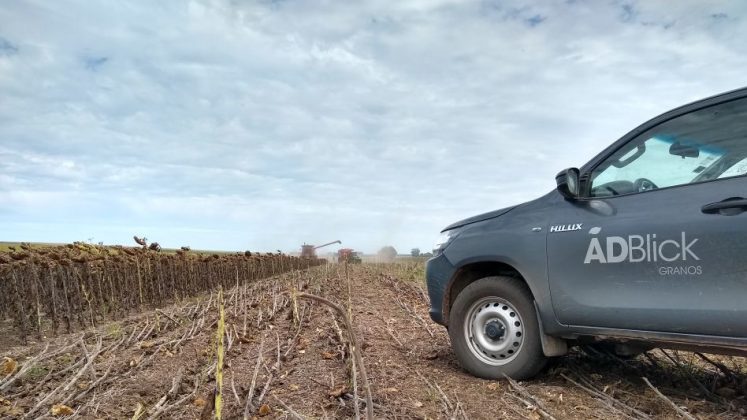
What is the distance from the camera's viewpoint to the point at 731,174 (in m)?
3.84

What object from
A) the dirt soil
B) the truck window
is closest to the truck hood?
the truck window

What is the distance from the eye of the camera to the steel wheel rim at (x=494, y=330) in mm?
→ 4773

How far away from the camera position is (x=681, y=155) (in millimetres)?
4176

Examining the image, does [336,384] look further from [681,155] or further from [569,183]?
[681,155]

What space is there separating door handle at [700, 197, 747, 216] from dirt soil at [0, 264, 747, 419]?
1.28m

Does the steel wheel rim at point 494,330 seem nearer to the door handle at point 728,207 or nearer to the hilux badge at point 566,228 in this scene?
the hilux badge at point 566,228

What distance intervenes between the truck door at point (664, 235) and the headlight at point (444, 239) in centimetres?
111

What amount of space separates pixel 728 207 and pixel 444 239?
2.57m

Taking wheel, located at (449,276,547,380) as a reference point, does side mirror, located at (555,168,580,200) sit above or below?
above

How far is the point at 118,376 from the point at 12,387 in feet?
2.94

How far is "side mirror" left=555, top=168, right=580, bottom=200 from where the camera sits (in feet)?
14.5

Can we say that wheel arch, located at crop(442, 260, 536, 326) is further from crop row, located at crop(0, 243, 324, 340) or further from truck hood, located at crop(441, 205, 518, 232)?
crop row, located at crop(0, 243, 324, 340)

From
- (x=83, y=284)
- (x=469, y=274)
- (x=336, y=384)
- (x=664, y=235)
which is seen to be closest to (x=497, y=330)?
(x=469, y=274)

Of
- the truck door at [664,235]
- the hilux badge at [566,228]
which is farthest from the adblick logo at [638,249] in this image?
the hilux badge at [566,228]
